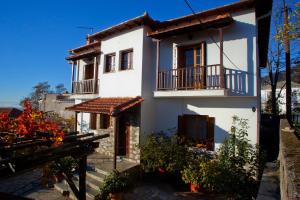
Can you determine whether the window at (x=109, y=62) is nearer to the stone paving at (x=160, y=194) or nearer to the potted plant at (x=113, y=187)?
the potted plant at (x=113, y=187)

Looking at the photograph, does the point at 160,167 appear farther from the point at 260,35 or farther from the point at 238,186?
the point at 260,35

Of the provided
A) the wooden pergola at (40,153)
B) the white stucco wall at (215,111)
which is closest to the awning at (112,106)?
the white stucco wall at (215,111)

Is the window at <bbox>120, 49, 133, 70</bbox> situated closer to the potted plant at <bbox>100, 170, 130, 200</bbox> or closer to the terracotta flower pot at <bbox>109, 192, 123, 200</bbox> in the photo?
the potted plant at <bbox>100, 170, 130, 200</bbox>

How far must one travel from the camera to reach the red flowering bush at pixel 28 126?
14.8ft

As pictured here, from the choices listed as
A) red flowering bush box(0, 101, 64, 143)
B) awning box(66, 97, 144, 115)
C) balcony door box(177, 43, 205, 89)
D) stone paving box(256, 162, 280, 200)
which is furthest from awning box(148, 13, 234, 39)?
red flowering bush box(0, 101, 64, 143)

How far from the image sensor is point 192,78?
9.85m

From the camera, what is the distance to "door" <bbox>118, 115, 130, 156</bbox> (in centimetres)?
1100

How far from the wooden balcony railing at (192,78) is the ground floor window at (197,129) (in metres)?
1.57

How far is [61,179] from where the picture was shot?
364 inches

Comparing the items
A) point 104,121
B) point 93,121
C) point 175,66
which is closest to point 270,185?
point 175,66

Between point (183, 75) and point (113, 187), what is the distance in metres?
6.11

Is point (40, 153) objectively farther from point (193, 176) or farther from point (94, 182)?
point (193, 176)

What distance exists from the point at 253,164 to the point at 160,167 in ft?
13.0

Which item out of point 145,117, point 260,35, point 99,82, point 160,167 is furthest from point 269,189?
point 99,82
